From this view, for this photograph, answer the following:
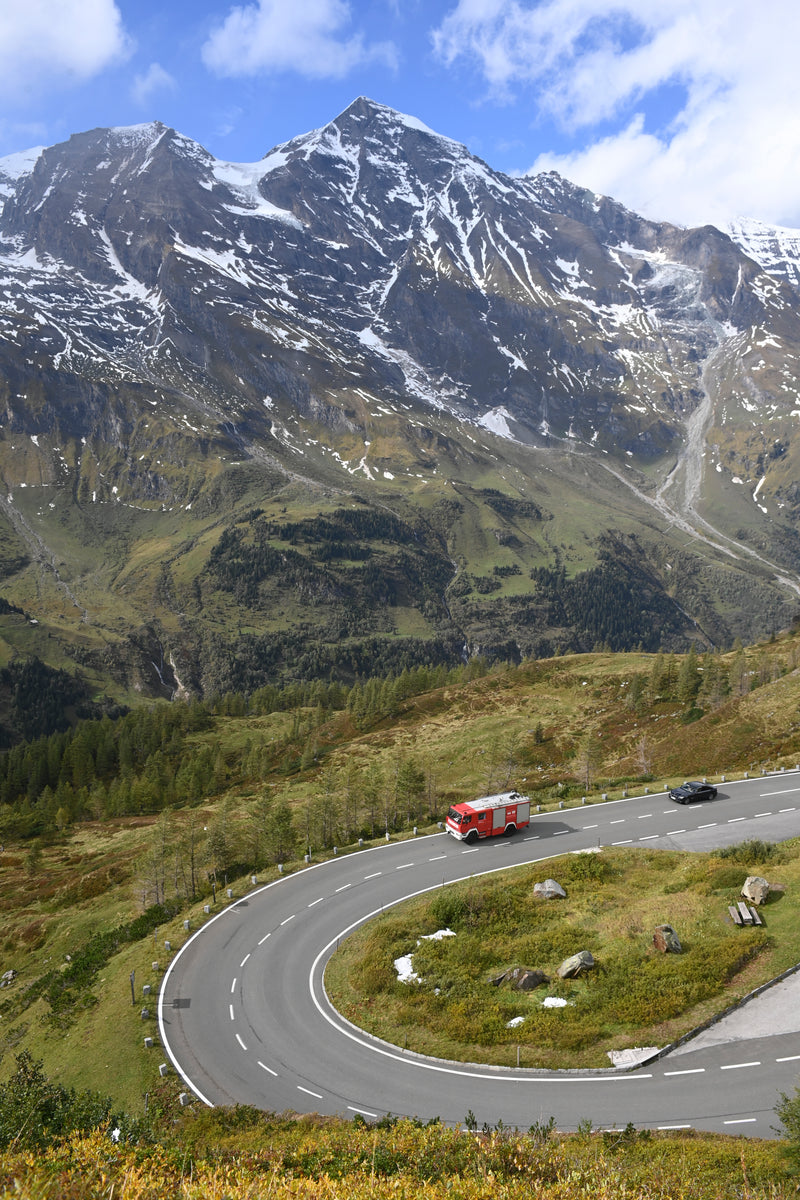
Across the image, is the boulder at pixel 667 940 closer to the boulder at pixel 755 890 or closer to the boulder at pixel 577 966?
the boulder at pixel 577 966

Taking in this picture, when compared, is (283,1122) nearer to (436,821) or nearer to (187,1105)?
(187,1105)

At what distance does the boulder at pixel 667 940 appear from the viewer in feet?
110

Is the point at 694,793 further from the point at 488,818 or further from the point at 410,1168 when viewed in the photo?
the point at 410,1168

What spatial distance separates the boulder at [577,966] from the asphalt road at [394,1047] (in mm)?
6084

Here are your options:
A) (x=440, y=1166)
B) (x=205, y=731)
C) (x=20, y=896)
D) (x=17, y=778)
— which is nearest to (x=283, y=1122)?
(x=440, y=1166)

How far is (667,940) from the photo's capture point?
110ft

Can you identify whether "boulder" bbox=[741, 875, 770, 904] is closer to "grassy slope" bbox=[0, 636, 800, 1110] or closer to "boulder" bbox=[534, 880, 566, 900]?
"boulder" bbox=[534, 880, 566, 900]

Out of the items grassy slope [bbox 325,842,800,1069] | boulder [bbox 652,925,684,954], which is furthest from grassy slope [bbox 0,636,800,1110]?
boulder [bbox 652,925,684,954]

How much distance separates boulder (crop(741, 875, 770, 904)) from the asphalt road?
7.45 meters

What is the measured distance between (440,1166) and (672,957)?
1932 centimetres

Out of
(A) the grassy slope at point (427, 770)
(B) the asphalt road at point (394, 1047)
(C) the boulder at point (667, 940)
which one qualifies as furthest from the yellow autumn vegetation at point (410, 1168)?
(A) the grassy slope at point (427, 770)

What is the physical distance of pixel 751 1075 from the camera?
84.8 ft

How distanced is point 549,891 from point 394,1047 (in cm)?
1582

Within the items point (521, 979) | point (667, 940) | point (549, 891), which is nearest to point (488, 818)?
point (549, 891)
